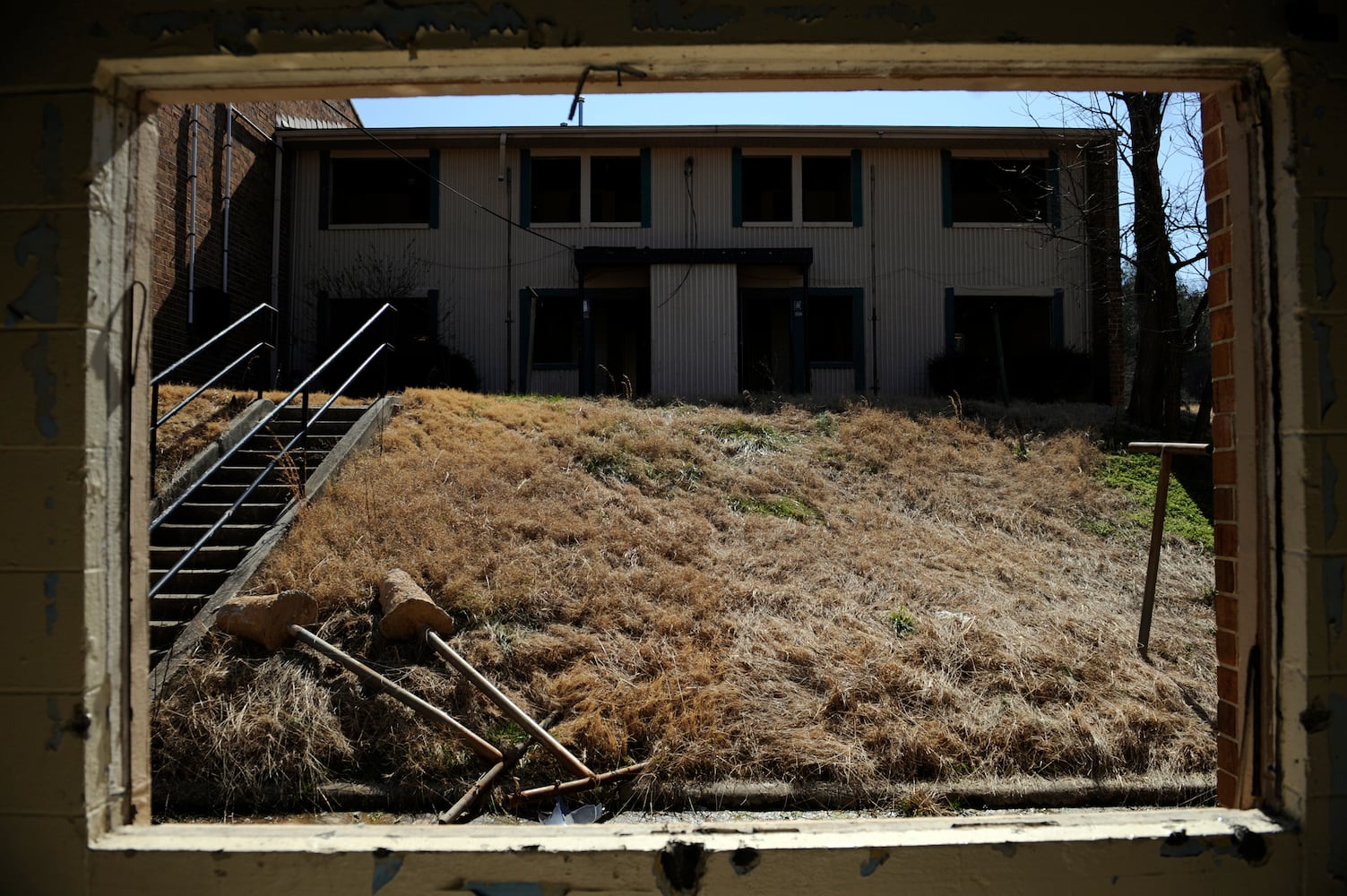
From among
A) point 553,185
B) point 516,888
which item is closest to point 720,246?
point 553,185

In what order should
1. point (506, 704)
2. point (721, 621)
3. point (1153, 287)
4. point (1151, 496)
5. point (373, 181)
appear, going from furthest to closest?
point (373, 181) < point (1153, 287) < point (1151, 496) < point (721, 621) < point (506, 704)

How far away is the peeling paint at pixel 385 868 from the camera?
1.99 m

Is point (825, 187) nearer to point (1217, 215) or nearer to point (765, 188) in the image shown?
point (765, 188)

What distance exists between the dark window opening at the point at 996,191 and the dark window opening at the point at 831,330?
3.04m

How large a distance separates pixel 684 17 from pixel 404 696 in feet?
12.9

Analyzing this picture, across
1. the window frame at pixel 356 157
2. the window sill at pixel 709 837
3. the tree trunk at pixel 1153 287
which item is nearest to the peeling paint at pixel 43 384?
the window sill at pixel 709 837

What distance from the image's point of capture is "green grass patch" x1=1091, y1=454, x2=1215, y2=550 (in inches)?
336

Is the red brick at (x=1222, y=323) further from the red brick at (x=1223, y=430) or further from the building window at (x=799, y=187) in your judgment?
the building window at (x=799, y=187)

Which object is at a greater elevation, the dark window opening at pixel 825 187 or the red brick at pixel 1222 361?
the dark window opening at pixel 825 187

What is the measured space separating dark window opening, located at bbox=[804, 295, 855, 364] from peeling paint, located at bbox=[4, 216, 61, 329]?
15.0 meters

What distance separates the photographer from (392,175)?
679 inches

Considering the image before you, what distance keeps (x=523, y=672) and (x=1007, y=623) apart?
11.2 feet

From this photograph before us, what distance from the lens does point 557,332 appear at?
16938mm

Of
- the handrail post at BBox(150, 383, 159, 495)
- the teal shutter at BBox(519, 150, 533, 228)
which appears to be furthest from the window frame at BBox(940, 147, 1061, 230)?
the handrail post at BBox(150, 383, 159, 495)
